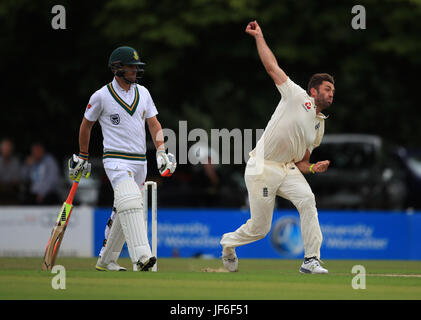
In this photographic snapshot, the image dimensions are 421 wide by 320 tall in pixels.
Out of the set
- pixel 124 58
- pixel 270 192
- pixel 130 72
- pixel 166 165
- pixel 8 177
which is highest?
pixel 124 58

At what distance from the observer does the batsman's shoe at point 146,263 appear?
29.6ft

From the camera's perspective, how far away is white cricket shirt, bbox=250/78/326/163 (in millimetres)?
9438

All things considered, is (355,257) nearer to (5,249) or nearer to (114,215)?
(5,249)

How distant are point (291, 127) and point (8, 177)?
418 inches

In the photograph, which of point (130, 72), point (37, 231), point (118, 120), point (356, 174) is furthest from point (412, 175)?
point (118, 120)

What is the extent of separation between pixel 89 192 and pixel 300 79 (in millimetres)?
8524

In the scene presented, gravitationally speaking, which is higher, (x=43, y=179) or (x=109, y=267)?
(x=43, y=179)

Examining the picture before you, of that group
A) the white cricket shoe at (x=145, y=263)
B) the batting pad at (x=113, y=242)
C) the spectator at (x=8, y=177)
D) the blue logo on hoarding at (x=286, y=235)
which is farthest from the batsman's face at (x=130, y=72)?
the spectator at (x=8, y=177)

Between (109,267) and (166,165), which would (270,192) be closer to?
(166,165)

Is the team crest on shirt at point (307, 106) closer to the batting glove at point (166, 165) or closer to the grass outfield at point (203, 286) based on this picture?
the batting glove at point (166, 165)

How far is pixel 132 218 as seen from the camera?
918 cm

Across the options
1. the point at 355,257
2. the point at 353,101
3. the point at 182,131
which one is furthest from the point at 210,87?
the point at 355,257

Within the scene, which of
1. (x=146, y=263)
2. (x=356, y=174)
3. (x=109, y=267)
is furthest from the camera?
(x=356, y=174)

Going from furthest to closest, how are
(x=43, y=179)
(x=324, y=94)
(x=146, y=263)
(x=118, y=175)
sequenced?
(x=43, y=179)
(x=324, y=94)
(x=118, y=175)
(x=146, y=263)
